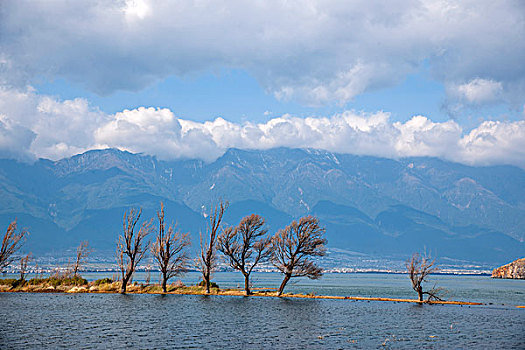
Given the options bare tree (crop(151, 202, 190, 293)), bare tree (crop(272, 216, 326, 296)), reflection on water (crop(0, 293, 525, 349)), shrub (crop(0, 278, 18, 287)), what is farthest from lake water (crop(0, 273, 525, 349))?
shrub (crop(0, 278, 18, 287))

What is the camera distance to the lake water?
4200 cm

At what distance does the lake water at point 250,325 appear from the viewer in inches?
1654

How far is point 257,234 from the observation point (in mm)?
91750

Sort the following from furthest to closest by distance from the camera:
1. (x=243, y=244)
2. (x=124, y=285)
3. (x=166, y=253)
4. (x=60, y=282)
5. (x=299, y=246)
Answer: (x=60, y=282) < (x=166, y=253) < (x=124, y=285) < (x=243, y=244) < (x=299, y=246)

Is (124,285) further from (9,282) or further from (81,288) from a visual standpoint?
(9,282)

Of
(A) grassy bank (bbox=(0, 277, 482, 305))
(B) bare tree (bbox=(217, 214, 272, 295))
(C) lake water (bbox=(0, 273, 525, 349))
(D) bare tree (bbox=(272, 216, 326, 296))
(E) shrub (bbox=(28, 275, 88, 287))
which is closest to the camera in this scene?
(C) lake water (bbox=(0, 273, 525, 349))

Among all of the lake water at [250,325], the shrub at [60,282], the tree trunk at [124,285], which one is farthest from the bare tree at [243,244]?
the shrub at [60,282]

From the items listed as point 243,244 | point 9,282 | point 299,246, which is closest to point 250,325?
point 299,246

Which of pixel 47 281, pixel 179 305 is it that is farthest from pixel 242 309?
pixel 47 281

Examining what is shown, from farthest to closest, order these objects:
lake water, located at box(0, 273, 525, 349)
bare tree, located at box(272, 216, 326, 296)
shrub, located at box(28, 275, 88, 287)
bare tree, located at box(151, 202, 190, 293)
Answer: shrub, located at box(28, 275, 88, 287) < bare tree, located at box(151, 202, 190, 293) < bare tree, located at box(272, 216, 326, 296) < lake water, located at box(0, 273, 525, 349)

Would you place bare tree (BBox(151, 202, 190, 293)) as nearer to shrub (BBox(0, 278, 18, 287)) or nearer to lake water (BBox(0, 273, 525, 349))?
lake water (BBox(0, 273, 525, 349))

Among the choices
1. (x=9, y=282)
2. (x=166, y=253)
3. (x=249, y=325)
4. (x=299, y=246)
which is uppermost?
(x=299, y=246)

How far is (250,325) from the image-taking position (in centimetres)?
5238

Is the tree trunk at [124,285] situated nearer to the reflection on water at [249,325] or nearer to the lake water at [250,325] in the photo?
the lake water at [250,325]
